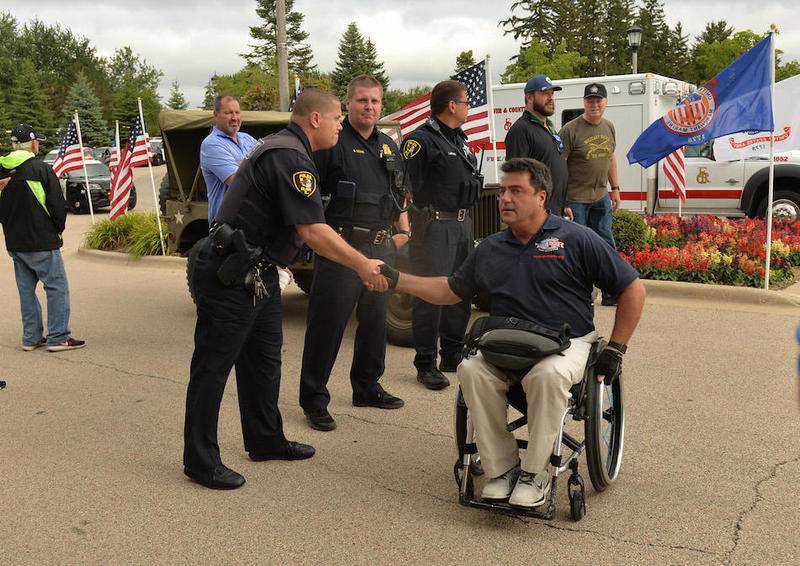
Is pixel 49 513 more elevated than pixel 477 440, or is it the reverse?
pixel 477 440

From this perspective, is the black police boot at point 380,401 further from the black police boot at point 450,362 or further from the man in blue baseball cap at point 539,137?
the man in blue baseball cap at point 539,137

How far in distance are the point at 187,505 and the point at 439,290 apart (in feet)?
5.07

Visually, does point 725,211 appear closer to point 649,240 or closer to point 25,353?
point 649,240

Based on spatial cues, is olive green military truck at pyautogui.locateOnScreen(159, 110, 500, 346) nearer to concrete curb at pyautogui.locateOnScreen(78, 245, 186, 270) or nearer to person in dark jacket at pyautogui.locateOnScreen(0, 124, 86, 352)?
person in dark jacket at pyautogui.locateOnScreen(0, 124, 86, 352)

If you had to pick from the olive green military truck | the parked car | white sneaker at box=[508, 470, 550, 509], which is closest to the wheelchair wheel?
white sneaker at box=[508, 470, 550, 509]

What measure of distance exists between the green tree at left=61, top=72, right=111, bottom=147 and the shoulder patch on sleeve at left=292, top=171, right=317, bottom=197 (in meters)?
54.6

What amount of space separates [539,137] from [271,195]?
123 inches

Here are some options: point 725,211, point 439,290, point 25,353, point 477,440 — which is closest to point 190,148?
point 25,353

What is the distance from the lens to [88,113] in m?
56.1

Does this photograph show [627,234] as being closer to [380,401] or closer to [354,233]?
[380,401]

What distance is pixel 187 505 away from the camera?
3895mm

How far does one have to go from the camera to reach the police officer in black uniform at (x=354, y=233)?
4961 mm

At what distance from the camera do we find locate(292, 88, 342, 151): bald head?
423cm

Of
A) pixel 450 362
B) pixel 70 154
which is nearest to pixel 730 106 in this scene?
pixel 450 362
